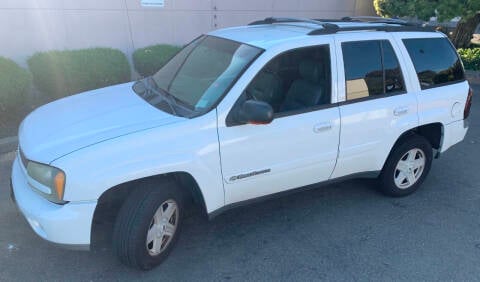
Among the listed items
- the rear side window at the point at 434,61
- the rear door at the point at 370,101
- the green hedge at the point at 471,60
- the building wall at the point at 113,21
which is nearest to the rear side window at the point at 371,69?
the rear door at the point at 370,101

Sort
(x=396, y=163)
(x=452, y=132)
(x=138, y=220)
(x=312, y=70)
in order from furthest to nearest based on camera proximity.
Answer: (x=452, y=132) < (x=396, y=163) < (x=312, y=70) < (x=138, y=220)

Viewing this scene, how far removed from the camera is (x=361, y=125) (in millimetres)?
3574

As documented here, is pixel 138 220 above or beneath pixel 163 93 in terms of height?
beneath

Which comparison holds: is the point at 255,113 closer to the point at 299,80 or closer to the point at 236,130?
the point at 236,130

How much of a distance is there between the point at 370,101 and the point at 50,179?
266 centimetres

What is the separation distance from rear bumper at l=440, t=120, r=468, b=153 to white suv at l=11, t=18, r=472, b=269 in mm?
20

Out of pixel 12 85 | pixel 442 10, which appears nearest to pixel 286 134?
pixel 12 85

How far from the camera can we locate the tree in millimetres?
9461

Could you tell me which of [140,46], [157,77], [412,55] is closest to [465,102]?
[412,55]

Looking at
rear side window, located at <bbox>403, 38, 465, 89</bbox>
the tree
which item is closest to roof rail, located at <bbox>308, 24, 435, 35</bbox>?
rear side window, located at <bbox>403, 38, 465, 89</bbox>

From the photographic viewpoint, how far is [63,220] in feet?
8.45

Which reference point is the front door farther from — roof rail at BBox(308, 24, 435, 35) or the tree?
the tree

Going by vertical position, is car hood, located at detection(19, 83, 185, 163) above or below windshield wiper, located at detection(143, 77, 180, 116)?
below

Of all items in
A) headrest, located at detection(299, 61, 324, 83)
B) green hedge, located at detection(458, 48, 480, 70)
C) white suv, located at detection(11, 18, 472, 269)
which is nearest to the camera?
white suv, located at detection(11, 18, 472, 269)
